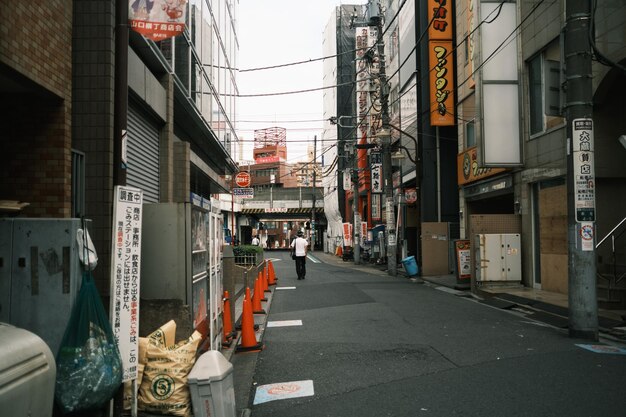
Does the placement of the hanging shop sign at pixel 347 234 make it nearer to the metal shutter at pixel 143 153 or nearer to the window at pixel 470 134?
the window at pixel 470 134

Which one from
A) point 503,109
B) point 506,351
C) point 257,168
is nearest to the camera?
point 506,351

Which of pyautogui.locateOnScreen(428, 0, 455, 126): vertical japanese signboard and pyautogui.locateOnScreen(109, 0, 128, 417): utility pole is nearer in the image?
pyautogui.locateOnScreen(109, 0, 128, 417): utility pole

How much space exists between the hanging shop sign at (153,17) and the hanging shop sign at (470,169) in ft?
52.4

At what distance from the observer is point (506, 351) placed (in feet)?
27.8

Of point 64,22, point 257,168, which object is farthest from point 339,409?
point 257,168

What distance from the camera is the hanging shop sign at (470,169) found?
2111cm

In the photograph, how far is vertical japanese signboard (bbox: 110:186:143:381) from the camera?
16.9ft

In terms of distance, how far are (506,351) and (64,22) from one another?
7.44 m

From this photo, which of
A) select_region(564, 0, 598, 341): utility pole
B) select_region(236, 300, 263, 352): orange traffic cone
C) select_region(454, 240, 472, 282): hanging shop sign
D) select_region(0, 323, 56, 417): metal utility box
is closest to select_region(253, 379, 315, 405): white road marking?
select_region(236, 300, 263, 352): orange traffic cone

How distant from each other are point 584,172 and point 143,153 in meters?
8.39

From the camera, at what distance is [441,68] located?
2559 cm

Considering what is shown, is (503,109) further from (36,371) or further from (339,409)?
(36,371)

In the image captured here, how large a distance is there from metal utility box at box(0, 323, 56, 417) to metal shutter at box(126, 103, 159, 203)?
23.7ft

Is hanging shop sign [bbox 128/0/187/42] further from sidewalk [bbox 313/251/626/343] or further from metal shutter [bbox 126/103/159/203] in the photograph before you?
sidewalk [bbox 313/251/626/343]
